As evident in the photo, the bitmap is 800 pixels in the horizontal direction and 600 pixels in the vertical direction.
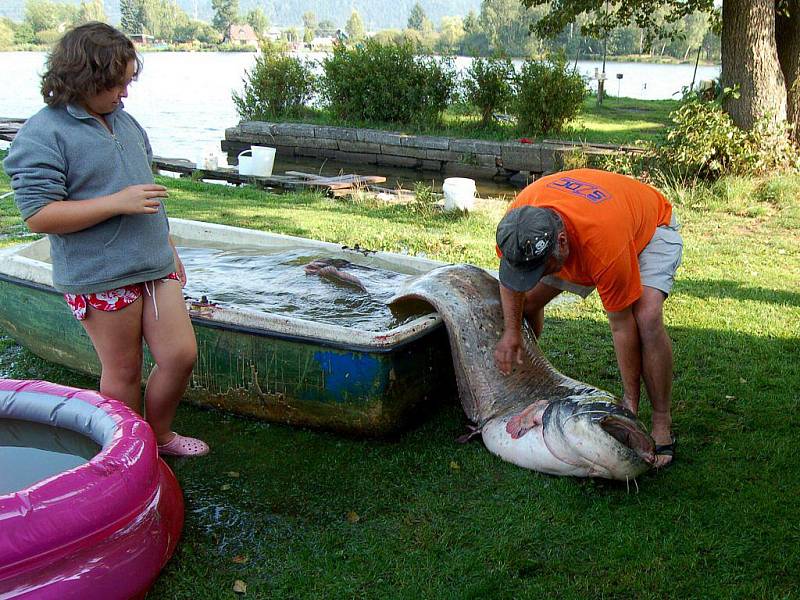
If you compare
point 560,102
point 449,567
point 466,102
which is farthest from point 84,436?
point 466,102

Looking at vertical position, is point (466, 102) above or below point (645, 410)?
above

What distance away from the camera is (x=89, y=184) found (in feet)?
9.91

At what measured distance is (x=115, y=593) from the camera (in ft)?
8.62

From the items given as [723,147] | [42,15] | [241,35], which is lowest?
[723,147]

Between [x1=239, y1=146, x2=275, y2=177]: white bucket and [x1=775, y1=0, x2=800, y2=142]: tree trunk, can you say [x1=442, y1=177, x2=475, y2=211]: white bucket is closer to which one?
[x1=775, y1=0, x2=800, y2=142]: tree trunk

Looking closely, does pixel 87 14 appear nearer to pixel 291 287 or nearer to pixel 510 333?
pixel 291 287

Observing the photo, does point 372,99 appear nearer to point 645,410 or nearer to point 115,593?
point 645,410

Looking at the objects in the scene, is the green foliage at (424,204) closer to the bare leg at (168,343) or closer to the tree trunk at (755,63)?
the tree trunk at (755,63)

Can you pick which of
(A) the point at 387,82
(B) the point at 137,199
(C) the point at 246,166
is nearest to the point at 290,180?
(C) the point at 246,166

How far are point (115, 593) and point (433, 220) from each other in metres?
6.89

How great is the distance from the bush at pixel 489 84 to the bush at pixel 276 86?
4974mm

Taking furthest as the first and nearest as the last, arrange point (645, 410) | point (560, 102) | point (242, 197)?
point (560, 102)
point (242, 197)
point (645, 410)

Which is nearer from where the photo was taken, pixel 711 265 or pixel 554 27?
pixel 711 265

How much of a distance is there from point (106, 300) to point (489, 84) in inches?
633
